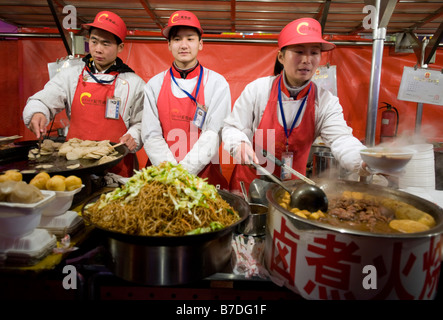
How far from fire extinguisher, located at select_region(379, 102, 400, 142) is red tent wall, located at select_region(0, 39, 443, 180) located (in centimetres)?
17

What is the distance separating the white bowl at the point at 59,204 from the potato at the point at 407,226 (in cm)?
194

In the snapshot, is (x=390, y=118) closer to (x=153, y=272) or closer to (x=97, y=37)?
(x=97, y=37)

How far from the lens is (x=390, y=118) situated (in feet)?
19.7

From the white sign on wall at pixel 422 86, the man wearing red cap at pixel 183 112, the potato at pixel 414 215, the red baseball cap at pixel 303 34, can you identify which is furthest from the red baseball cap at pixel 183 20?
the white sign on wall at pixel 422 86

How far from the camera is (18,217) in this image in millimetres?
1436

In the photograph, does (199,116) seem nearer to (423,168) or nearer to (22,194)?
(22,194)

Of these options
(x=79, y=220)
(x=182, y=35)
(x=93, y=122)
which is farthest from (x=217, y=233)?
(x=93, y=122)

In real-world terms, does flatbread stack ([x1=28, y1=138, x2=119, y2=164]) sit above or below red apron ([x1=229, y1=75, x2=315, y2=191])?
below

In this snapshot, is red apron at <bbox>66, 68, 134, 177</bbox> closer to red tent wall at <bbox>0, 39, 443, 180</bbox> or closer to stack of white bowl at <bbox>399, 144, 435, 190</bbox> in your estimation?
red tent wall at <bbox>0, 39, 443, 180</bbox>

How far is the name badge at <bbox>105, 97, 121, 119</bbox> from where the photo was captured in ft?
12.2

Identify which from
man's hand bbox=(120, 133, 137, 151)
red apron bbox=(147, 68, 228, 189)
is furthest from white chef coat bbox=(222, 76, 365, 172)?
man's hand bbox=(120, 133, 137, 151)

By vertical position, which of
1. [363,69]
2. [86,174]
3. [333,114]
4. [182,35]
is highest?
[363,69]

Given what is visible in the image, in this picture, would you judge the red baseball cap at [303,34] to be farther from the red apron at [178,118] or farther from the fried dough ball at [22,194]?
the fried dough ball at [22,194]

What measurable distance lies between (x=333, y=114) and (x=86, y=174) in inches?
99.6
